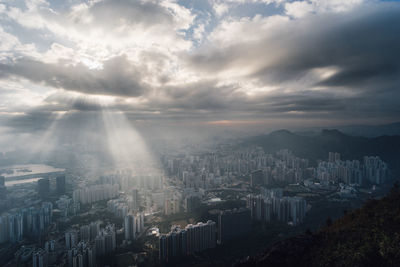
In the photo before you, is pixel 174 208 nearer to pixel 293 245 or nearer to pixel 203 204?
pixel 203 204

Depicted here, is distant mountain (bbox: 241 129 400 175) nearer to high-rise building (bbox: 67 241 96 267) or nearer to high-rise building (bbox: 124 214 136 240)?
high-rise building (bbox: 124 214 136 240)

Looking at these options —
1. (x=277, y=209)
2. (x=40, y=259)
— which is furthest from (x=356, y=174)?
(x=40, y=259)

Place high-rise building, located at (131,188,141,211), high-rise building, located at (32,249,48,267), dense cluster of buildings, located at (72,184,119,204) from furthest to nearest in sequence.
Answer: dense cluster of buildings, located at (72,184,119,204), high-rise building, located at (131,188,141,211), high-rise building, located at (32,249,48,267)

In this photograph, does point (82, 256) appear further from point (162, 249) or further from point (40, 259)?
point (162, 249)

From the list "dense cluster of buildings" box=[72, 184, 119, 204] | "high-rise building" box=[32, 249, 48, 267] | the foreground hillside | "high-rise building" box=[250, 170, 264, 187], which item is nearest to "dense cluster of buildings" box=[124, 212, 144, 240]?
"high-rise building" box=[32, 249, 48, 267]

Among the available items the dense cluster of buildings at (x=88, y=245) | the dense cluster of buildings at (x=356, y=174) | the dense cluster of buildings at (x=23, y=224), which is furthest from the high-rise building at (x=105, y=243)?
the dense cluster of buildings at (x=356, y=174)

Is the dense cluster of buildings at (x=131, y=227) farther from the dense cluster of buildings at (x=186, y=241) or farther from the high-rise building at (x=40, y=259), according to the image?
the high-rise building at (x=40, y=259)
